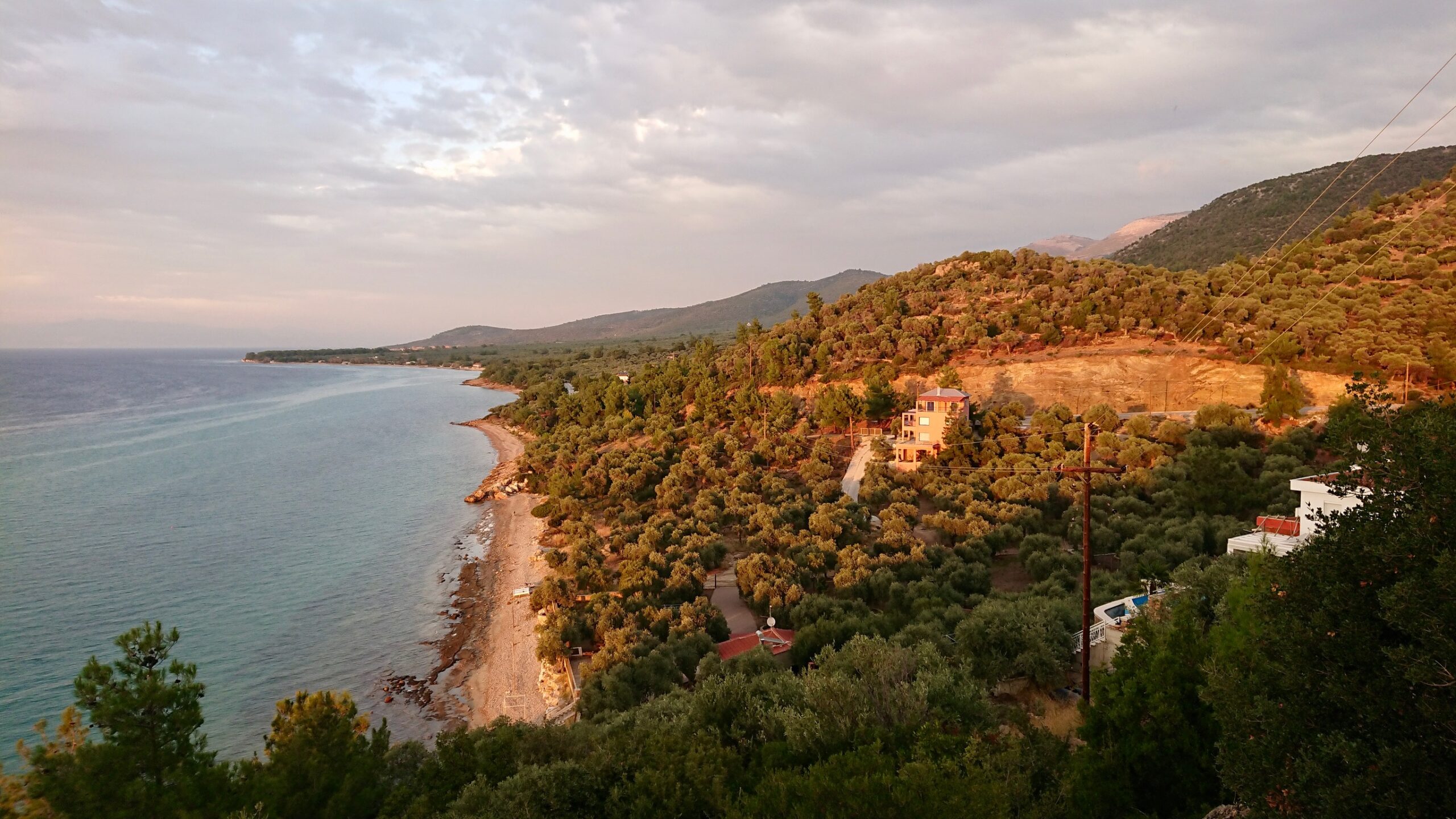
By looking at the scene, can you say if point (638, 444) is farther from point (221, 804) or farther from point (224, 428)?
point (224, 428)

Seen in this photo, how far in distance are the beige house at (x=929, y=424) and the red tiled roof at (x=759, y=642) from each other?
52.5ft

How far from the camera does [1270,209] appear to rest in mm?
64688

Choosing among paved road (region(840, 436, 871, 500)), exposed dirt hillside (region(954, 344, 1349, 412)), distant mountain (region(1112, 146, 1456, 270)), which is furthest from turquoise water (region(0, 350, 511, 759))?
distant mountain (region(1112, 146, 1456, 270))

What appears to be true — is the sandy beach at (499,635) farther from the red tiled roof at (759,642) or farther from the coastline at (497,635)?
the red tiled roof at (759,642)

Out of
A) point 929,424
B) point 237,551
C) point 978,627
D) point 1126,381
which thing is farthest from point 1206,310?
point 237,551

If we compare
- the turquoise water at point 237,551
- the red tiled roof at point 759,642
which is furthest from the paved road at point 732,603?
the turquoise water at point 237,551

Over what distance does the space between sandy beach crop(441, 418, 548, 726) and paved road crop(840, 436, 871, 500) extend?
1356 centimetres

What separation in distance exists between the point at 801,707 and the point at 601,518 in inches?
964

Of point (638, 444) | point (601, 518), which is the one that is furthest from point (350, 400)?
point (601, 518)

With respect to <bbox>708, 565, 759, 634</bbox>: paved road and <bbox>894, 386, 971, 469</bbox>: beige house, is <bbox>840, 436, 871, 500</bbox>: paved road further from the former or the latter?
<bbox>708, 565, 759, 634</bbox>: paved road

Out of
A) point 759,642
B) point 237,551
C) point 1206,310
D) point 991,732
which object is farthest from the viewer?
point 1206,310

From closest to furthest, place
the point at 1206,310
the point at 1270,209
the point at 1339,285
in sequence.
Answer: the point at 1339,285 → the point at 1206,310 → the point at 1270,209

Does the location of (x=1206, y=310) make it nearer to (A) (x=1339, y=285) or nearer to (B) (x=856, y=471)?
(A) (x=1339, y=285)

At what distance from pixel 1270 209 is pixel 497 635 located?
77.3 metres
